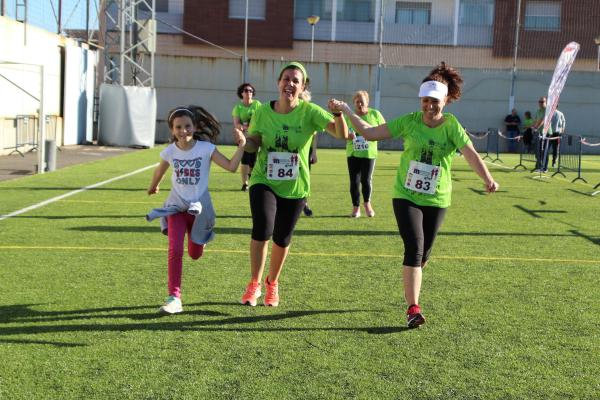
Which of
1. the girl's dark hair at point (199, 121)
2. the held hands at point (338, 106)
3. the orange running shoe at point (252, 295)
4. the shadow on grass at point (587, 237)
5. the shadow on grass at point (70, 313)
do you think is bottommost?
the shadow on grass at point (70, 313)

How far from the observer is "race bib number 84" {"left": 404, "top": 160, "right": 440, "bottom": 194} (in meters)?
6.21

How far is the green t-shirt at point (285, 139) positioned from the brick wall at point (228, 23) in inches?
1624

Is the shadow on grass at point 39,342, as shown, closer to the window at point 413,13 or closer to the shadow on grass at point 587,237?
the shadow on grass at point 587,237

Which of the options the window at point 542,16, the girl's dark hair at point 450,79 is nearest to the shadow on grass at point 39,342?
the girl's dark hair at point 450,79

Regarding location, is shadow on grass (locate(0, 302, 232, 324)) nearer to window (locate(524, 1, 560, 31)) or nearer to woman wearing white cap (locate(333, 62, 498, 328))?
woman wearing white cap (locate(333, 62, 498, 328))

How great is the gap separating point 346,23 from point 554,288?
39.6 meters

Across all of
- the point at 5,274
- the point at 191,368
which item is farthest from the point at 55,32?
the point at 191,368

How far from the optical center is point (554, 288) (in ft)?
24.5

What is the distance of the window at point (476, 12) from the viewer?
43844 millimetres

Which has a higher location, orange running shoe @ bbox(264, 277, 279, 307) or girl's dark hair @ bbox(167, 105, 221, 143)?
girl's dark hair @ bbox(167, 105, 221, 143)

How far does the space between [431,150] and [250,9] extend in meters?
42.9

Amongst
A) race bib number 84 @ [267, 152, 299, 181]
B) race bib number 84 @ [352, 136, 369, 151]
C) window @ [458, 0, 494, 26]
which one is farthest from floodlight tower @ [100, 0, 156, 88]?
race bib number 84 @ [267, 152, 299, 181]

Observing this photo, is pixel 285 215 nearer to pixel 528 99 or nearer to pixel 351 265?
pixel 351 265

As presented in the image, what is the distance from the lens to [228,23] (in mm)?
46969
